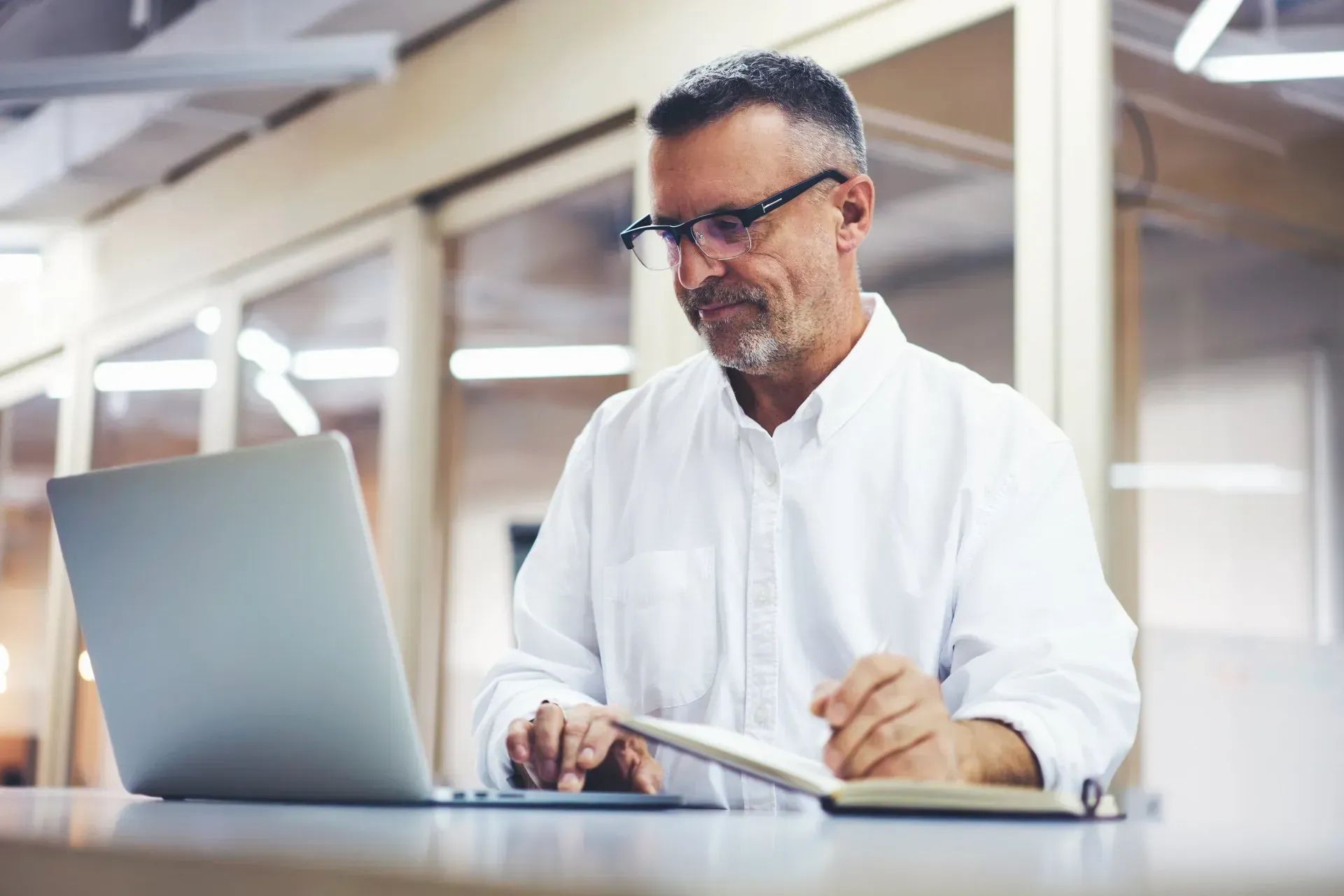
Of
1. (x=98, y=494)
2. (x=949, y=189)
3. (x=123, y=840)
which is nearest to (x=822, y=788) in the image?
(x=123, y=840)

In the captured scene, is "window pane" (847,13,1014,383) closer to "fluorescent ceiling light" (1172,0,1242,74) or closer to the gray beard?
"fluorescent ceiling light" (1172,0,1242,74)

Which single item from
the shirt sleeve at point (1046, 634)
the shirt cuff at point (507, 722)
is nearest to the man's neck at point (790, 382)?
the shirt sleeve at point (1046, 634)

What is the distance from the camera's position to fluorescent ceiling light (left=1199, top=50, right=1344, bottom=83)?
2.36 meters

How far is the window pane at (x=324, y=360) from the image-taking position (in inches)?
186

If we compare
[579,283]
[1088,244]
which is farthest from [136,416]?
[1088,244]

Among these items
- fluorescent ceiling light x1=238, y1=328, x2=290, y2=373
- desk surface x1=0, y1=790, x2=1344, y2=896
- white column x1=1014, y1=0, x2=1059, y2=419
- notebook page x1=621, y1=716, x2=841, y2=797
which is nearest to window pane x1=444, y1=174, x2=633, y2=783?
fluorescent ceiling light x1=238, y1=328, x2=290, y2=373

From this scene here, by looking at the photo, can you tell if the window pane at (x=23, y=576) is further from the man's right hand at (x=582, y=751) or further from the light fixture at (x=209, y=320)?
the man's right hand at (x=582, y=751)

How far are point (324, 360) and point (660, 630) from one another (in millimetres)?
3650

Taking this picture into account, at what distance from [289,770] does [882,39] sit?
86.7 inches

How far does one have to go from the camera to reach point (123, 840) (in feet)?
2.12

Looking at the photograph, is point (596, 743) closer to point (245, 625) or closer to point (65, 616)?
point (245, 625)

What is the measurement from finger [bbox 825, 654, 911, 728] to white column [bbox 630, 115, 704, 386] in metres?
2.15

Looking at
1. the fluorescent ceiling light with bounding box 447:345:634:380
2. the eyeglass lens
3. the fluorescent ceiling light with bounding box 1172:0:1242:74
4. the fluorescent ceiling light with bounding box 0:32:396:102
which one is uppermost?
the fluorescent ceiling light with bounding box 0:32:396:102

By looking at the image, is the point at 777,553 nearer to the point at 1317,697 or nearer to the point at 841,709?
the point at 841,709
